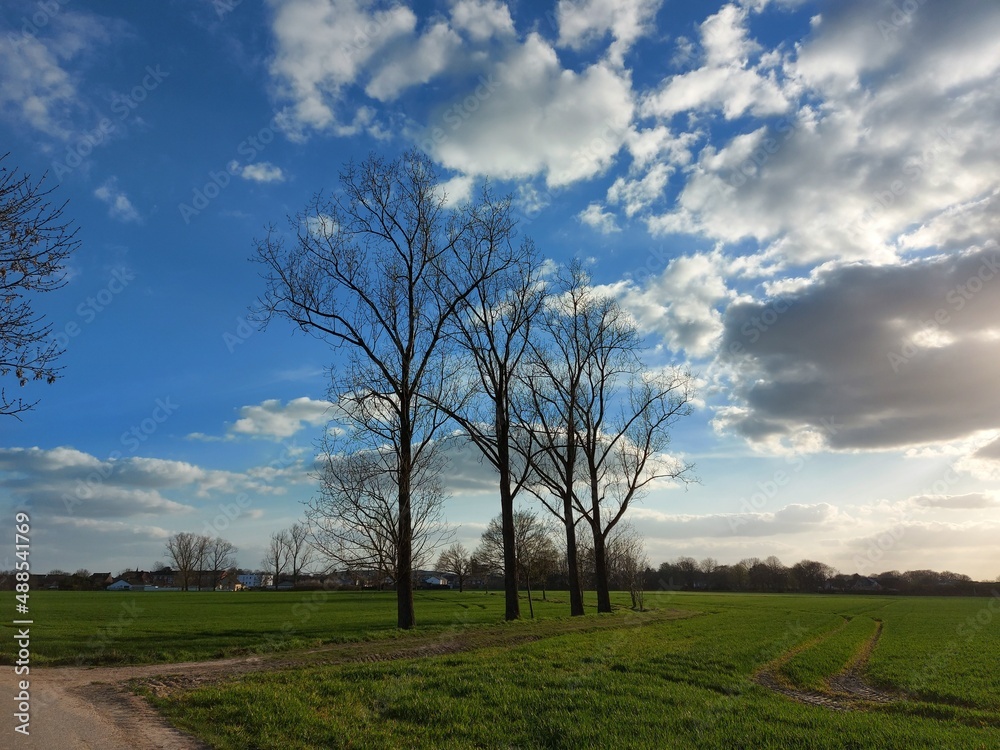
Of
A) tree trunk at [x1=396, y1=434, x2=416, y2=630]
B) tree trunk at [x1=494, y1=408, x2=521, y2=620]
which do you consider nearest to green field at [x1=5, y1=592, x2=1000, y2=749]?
tree trunk at [x1=396, y1=434, x2=416, y2=630]

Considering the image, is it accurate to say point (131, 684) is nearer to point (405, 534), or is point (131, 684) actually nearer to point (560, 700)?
point (560, 700)

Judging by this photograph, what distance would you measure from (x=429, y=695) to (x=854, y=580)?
149161 mm

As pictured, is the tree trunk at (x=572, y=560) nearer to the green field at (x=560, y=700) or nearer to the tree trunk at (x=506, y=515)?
the tree trunk at (x=506, y=515)

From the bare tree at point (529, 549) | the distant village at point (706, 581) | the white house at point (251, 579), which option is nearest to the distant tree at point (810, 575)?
the distant village at point (706, 581)

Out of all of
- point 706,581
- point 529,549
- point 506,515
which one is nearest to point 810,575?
point 706,581

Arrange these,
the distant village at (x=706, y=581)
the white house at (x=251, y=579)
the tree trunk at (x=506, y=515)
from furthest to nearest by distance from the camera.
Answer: the white house at (x=251, y=579) → the distant village at (x=706, y=581) → the tree trunk at (x=506, y=515)

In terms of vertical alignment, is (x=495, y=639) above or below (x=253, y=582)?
above

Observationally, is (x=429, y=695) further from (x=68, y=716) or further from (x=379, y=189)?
(x=379, y=189)

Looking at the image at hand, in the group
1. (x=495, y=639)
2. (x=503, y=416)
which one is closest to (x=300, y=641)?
(x=495, y=639)

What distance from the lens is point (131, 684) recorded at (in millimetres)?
11008

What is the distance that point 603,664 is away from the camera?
563 inches

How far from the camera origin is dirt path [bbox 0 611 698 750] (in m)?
7.59

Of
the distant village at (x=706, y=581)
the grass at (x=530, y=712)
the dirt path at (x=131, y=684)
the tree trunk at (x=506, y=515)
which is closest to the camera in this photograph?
the dirt path at (x=131, y=684)

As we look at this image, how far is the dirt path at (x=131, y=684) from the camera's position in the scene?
7590 mm
